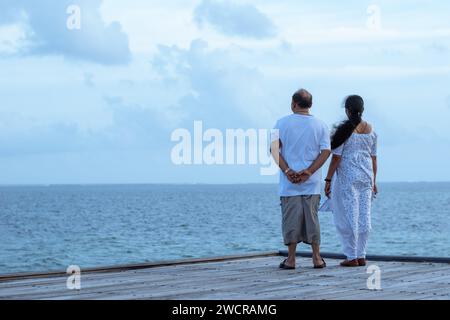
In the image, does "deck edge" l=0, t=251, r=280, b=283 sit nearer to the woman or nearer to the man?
the man

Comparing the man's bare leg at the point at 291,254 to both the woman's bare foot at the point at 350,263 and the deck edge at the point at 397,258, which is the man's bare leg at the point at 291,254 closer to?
the woman's bare foot at the point at 350,263

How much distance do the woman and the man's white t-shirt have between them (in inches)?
12.5

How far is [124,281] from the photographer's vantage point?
6.77m

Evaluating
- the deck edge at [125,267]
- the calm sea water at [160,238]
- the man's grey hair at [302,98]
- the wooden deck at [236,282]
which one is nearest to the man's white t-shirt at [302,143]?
the man's grey hair at [302,98]

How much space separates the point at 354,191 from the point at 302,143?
2.53ft

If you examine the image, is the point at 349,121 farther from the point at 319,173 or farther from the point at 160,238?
the point at 160,238

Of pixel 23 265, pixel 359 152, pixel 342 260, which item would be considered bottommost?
pixel 23 265

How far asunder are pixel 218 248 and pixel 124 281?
35776 millimetres

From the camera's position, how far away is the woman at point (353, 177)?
781cm

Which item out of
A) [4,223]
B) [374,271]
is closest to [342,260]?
[374,271]

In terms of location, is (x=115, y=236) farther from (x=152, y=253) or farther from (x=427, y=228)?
(x=427, y=228)

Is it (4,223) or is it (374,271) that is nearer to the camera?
(374,271)

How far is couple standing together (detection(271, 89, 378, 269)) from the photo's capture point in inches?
296
